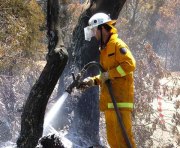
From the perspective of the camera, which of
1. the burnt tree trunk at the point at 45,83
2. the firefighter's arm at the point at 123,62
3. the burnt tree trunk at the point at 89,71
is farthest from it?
the burnt tree trunk at the point at 89,71

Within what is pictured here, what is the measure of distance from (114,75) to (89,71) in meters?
3.06

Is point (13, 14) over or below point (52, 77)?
over

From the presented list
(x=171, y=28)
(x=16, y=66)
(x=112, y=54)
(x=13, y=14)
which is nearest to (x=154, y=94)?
(x=16, y=66)

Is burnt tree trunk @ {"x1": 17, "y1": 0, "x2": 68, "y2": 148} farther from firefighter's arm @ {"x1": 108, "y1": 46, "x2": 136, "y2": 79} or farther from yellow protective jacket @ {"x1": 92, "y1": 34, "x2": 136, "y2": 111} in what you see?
firefighter's arm @ {"x1": 108, "y1": 46, "x2": 136, "y2": 79}

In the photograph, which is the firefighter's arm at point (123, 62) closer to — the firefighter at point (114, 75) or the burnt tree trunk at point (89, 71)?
the firefighter at point (114, 75)

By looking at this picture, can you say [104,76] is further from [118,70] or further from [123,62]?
[123,62]

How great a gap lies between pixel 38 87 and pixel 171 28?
1666 inches

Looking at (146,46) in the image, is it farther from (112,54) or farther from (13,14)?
(112,54)

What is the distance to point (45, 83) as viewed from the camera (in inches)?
214

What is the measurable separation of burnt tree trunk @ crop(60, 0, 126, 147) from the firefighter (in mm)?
2525

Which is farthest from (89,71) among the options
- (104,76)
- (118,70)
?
(118,70)

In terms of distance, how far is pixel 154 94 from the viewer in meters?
15.6

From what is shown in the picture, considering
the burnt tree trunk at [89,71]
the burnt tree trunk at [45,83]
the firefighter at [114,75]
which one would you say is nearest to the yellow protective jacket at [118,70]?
the firefighter at [114,75]

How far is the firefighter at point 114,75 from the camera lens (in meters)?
5.25
